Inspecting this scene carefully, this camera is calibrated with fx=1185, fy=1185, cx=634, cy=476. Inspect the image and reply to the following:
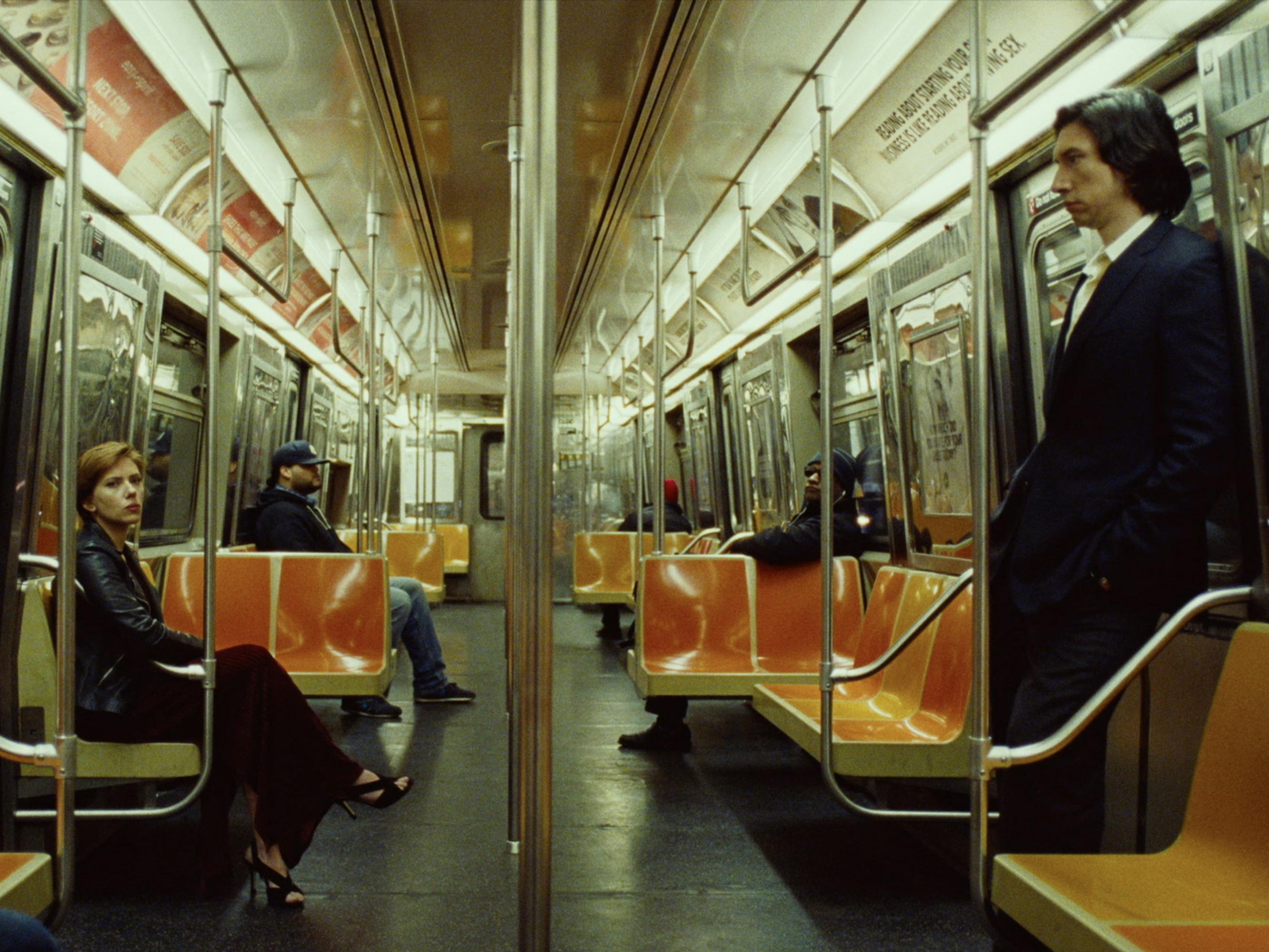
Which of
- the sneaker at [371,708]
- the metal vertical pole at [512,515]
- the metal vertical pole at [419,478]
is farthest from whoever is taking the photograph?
the metal vertical pole at [419,478]

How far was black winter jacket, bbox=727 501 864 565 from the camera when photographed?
196 inches

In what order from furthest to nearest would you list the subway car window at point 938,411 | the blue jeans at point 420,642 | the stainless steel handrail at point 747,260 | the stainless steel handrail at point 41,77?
the blue jeans at point 420,642
the subway car window at point 938,411
the stainless steel handrail at point 747,260
the stainless steel handrail at point 41,77


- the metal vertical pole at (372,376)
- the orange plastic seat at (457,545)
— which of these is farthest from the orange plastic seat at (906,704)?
the orange plastic seat at (457,545)

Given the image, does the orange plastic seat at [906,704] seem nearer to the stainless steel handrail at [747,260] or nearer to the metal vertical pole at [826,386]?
the metal vertical pole at [826,386]

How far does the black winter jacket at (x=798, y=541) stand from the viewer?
4984 millimetres

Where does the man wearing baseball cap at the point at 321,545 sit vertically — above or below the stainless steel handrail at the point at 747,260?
below

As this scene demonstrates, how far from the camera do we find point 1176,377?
2000 mm

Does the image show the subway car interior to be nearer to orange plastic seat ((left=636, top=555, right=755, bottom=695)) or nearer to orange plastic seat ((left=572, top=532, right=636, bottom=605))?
orange plastic seat ((left=636, top=555, right=755, bottom=695))

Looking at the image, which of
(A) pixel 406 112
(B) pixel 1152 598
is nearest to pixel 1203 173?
(B) pixel 1152 598

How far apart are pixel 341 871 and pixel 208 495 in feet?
4.31

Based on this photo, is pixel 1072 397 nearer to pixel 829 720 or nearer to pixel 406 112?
pixel 829 720

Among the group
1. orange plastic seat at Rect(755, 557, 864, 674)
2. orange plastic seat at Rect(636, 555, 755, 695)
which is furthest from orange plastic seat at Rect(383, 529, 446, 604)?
orange plastic seat at Rect(755, 557, 864, 674)

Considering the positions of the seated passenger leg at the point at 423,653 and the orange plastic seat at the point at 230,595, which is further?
the seated passenger leg at the point at 423,653

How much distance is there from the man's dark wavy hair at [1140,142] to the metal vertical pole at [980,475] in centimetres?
26
